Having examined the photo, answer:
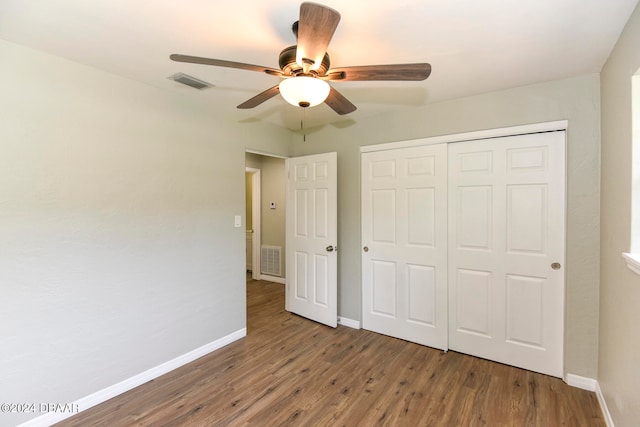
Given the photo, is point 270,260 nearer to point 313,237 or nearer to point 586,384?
point 313,237

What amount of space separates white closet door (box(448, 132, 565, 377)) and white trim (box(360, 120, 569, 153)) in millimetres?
50

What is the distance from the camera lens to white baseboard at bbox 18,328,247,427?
1.89m

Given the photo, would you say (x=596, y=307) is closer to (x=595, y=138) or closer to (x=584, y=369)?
(x=584, y=369)

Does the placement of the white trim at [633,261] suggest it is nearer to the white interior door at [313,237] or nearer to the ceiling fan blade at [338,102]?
the ceiling fan blade at [338,102]

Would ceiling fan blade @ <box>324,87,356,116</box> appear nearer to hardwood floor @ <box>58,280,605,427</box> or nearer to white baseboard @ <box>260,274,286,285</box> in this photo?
hardwood floor @ <box>58,280,605,427</box>

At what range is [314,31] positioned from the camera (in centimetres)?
122

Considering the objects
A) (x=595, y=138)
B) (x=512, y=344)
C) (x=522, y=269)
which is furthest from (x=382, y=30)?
(x=512, y=344)

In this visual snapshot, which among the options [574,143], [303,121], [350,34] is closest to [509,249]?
[574,143]

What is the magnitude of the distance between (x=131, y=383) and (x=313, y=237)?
2.11m

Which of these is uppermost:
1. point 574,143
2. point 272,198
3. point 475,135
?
point 475,135

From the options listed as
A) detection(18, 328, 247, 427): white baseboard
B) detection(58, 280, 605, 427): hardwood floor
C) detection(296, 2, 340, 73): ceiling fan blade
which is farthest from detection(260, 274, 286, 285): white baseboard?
detection(296, 2, 340, 73): ceiling fan blade

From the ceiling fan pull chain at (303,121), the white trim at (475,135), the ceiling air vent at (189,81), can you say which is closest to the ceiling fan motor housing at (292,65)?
the ceiling air vent at (189,81)

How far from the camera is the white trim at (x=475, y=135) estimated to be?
91.7 inches

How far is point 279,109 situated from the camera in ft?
9.76
